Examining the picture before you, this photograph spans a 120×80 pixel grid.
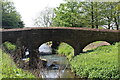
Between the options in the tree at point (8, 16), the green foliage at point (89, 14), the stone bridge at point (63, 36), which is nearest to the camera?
the stone bridge at point (63, 36)

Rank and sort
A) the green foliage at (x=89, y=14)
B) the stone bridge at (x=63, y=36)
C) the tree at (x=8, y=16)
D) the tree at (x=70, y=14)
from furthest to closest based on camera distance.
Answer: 1. the tree at (x=8, y=16)
2. the tree at (x=70, y=14)
3. the green foliage at (x=89, y=14)
4. the stone bridge at (x=63, y=36)

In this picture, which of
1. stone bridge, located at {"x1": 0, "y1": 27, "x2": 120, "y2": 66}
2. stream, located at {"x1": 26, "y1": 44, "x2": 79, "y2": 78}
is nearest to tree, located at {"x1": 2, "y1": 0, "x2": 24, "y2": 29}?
stone bridge, located at {"x1": 0, "y1": 27, "x2": 120, "y2": 66}

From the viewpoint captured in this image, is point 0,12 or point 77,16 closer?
point 77,16

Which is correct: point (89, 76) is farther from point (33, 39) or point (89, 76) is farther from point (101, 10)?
point (101, 10)

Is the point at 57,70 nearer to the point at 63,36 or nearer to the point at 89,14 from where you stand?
the point at 63,36

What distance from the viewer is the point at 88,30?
15.6 meters

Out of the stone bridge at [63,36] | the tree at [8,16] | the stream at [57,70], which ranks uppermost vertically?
the tree at [8,16]

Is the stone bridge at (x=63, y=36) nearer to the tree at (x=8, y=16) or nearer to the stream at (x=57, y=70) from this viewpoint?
the stream at (x=57, y=70)

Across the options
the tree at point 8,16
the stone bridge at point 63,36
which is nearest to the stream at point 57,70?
the stone bridge at point 63,36

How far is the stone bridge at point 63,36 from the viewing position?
15.6 metres

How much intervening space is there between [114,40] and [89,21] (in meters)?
7.97

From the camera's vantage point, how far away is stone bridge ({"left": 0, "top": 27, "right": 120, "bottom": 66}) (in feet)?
51.2

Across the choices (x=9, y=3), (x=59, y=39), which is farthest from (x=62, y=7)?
(x=9, y=3)

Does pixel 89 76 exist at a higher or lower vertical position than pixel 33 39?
lower
